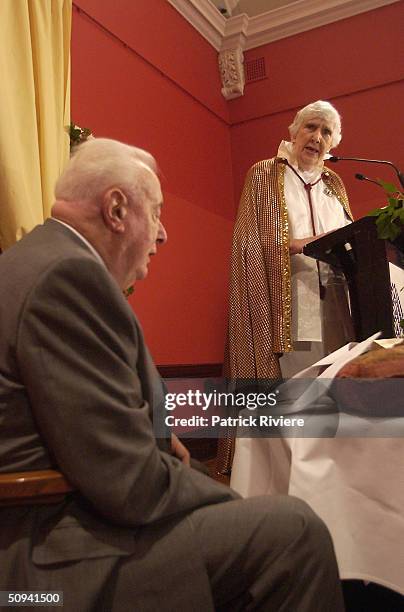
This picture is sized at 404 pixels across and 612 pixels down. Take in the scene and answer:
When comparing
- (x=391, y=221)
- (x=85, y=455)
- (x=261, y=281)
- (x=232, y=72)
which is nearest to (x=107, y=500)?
(x=85, y=455)

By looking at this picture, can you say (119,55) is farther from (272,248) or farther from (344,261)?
(344,261)

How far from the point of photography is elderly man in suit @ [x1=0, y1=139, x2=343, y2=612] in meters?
0.69

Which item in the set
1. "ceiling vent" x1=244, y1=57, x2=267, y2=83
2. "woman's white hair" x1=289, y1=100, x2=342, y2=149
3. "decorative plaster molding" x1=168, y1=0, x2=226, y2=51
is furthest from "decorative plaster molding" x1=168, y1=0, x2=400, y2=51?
"woman's white hair" x1=289, y1=100, x2=342, y2=149

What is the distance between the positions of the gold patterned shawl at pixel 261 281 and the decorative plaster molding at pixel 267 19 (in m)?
1.85

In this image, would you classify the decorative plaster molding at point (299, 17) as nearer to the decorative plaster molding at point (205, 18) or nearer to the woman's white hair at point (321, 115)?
the decorative plaster molding at point (205, 18)

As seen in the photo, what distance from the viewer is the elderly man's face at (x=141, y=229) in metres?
0.95

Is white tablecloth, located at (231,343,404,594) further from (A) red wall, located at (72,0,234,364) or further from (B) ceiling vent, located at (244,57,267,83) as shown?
(B) ceiling vent, located at (244,57,267,83)

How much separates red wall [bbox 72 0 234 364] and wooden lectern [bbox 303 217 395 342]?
1.49m

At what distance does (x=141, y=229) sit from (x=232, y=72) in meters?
3.54

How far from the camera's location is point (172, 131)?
11.3 feet

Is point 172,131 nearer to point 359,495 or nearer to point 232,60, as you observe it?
point 232,60

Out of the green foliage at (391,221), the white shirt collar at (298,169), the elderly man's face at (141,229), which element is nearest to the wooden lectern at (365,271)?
the green foliage at (391,221)

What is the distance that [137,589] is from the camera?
2.28 ft

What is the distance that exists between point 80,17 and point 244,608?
111 inches
